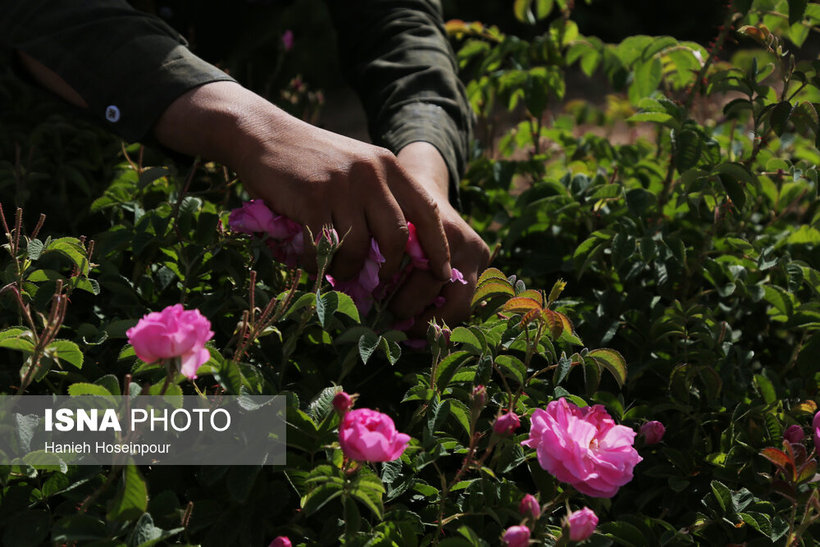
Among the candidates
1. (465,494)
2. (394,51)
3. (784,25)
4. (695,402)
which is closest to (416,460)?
(465,494)

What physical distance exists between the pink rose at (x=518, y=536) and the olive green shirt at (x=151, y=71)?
36.9 inches

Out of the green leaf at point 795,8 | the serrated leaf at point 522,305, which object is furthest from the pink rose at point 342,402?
the green leaf at point 795,8

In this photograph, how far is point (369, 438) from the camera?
82 centimetres

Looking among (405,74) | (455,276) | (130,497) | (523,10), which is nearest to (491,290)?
(455,276)

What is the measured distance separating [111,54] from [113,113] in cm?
11

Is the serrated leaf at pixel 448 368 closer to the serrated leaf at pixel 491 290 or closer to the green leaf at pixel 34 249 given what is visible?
the serrated leaf at pixel 491 290

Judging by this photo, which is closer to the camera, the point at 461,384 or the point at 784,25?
the point at 461,384

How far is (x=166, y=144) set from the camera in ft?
4.74

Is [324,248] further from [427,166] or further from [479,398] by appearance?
[427,166]

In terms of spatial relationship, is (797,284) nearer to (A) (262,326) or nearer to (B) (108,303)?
(A) (262,326)

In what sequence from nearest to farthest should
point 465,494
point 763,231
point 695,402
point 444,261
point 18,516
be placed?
point 18,516, point 465,494, point 444,261, point 695,402, point 763,231

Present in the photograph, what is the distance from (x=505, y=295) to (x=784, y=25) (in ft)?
3.52

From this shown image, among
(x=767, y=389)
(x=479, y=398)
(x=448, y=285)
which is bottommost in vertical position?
(x=767, y=389)

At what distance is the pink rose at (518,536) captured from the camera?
2.72 ft
